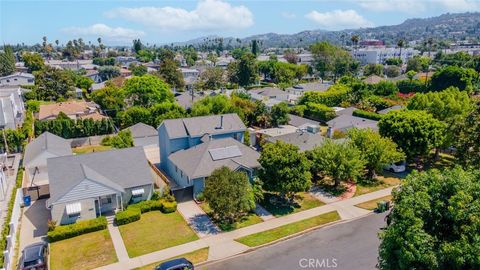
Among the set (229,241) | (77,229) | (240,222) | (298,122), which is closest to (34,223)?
(77,229)

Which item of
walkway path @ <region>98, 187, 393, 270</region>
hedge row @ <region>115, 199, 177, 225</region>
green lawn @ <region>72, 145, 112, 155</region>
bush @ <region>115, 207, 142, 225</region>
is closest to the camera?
walkway path @ <region>98, 187, 393, 270</region>

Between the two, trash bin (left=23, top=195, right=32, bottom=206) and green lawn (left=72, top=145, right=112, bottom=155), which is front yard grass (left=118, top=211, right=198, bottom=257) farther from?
green lawn (left=72, top=145, right=112, bottom=155)

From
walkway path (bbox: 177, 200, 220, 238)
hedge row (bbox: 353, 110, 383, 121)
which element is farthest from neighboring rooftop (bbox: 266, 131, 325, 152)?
hedge row (bbox: 353, 110, 383, 121)

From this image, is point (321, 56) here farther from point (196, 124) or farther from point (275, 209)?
point (275, 209)

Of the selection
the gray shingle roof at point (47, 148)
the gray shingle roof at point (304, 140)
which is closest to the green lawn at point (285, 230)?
the gray shingle roof at point (304, 140)

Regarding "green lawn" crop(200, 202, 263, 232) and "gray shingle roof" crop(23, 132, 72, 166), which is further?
"gray shingle roof" crop(23, 132, 72, 166)

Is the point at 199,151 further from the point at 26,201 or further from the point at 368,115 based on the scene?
the point at 368,115

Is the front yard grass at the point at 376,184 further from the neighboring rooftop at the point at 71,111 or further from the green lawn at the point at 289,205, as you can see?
the neighboring rooftop at the point at 71,111
